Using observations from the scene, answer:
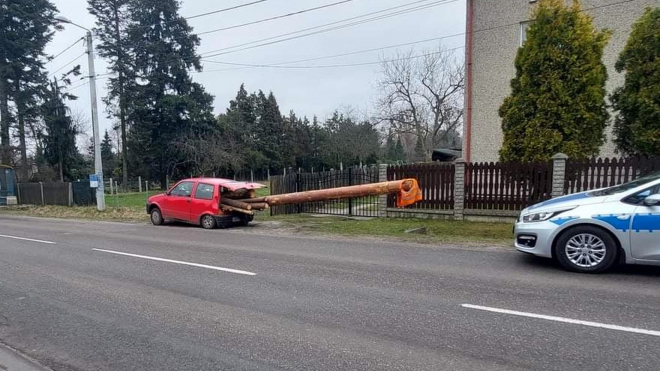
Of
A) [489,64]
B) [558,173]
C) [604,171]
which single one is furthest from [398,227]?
[489,64]

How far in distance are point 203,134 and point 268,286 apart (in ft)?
125

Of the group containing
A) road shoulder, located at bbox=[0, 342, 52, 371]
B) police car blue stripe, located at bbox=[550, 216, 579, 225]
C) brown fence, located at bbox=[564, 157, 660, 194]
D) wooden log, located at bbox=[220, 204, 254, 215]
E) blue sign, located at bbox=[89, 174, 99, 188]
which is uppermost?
brown fence, located at bbox=[564, 157, 660, 194]

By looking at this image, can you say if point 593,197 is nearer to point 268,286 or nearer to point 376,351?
point 376,351

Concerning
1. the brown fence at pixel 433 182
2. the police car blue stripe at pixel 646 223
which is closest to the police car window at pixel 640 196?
the police car blue stripe at pixel 646 223

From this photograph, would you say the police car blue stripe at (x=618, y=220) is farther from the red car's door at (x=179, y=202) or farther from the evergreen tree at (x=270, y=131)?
the evergreen tree at (x=270, y=131)

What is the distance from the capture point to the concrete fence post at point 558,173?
1089 cm

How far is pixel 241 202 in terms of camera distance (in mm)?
12867

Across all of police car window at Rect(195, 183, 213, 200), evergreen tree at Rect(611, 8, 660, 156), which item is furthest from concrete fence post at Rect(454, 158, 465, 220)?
Answer: police car window at Rect(195, 183, 213, 200)

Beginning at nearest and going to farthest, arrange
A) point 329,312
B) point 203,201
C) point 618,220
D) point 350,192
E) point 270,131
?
point 329,312 < point 618,220 < point 350,192 < point 203,201 < point 270,131

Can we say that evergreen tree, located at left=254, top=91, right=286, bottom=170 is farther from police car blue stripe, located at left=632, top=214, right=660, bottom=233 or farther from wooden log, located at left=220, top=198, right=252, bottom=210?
police car blue stripe, located at left=632, top=214, right=660, bottom=233

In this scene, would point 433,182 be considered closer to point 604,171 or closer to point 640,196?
point 604,171

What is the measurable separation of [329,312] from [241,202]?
28.7 feet

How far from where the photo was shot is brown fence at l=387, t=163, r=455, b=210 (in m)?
12.8

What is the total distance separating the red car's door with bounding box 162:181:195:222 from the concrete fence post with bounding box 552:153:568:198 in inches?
430
